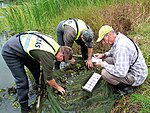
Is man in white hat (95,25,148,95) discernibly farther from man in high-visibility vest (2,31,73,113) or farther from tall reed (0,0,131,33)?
tall reed (0,0,131,33)

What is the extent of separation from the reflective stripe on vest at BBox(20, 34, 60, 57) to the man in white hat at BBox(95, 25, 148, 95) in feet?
2.26

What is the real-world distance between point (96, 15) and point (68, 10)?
99cm

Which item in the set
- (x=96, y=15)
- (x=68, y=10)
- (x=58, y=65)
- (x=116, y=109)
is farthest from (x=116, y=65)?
(x=68, y=10)

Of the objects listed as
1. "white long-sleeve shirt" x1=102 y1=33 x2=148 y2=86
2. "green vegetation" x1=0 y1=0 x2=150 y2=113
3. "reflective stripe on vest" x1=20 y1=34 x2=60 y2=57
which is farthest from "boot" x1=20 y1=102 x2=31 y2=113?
"white long-sleeve shirt" x1=102 y1=33 x2=148 y2=86

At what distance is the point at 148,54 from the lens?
15.7ft

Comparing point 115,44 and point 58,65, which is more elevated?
point 115,44

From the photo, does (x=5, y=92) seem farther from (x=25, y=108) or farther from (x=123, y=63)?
(x=123, y=63)

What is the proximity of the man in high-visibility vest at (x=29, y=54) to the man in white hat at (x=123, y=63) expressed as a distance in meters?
0.65

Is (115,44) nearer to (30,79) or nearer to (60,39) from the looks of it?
(60,39)

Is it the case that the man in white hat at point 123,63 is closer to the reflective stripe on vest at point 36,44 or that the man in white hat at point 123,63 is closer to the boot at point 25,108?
the reflective stripe on vest at point 36,44

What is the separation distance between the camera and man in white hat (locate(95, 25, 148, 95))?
11.3ft

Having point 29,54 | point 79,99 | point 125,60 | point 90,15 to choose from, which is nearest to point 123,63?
point 125,60

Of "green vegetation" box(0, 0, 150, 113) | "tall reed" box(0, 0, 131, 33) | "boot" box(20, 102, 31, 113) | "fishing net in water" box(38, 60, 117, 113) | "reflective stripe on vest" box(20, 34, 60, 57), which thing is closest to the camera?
"reflective stripe on vest" box(20, 34, 60, 57)

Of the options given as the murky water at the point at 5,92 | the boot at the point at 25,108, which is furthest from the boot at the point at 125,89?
the murky water at the point at 5,92
